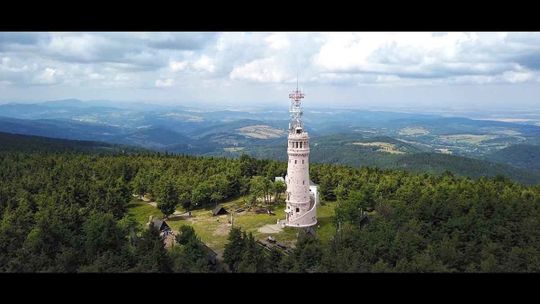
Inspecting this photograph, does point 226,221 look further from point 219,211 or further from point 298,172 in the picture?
point 298,172

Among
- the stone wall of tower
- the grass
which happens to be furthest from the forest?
the stone wall of tower

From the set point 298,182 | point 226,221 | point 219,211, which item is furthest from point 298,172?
point 219,211

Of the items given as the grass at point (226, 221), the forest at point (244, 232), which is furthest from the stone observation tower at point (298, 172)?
the forest at point (244, 232)

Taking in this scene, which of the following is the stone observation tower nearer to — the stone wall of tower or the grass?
the stone wall of tower

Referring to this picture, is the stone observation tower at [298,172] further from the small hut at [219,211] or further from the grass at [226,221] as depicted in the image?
the small hut at [219,211]

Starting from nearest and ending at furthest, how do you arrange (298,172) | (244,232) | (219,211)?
(244,232)
(298,172)
(219,211)
